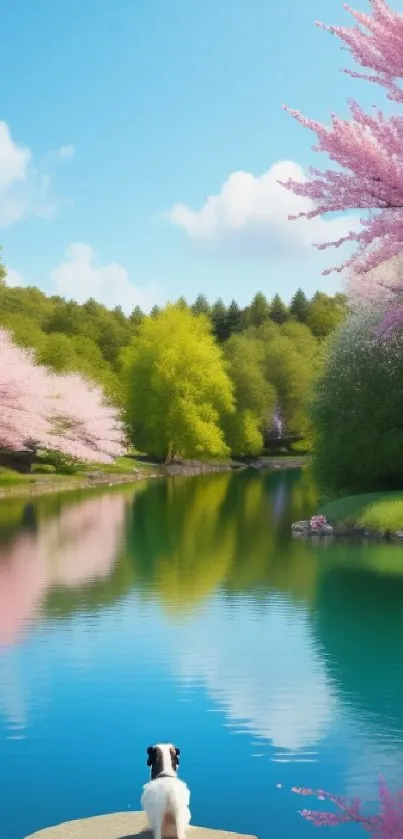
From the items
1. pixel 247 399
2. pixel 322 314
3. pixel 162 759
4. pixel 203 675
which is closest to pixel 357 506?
pixel 203 675

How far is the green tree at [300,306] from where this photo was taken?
111 m

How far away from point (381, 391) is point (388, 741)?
20.9 meters

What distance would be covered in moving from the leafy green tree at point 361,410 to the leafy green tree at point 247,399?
1583 inches

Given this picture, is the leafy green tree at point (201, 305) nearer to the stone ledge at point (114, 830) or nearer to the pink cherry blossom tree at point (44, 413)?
the pink cherry blossom tree at point (44, 413)

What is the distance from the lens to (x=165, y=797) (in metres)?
6.48

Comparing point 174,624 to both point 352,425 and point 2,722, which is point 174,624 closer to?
point 2,722

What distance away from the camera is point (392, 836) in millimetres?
5340

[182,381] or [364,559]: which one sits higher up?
[182,381]

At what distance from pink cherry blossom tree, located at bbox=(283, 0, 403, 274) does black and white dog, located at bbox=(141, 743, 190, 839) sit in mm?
3485

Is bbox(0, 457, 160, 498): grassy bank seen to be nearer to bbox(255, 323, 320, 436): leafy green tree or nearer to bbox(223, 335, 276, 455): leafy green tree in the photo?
bbox(223, 335, 276, 455): leafy green tree

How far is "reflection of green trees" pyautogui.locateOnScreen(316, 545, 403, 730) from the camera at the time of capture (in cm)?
1198

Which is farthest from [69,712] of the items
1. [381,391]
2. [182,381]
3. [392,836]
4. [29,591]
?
[182,381]

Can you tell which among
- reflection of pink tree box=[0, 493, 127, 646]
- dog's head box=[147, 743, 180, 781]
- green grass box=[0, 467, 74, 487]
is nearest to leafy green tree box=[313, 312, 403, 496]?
reflection of pink tree box=[0, 493, 127, 646]

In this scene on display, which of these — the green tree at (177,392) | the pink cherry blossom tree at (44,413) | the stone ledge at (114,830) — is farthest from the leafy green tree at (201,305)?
the stone ledge at (114,830)
